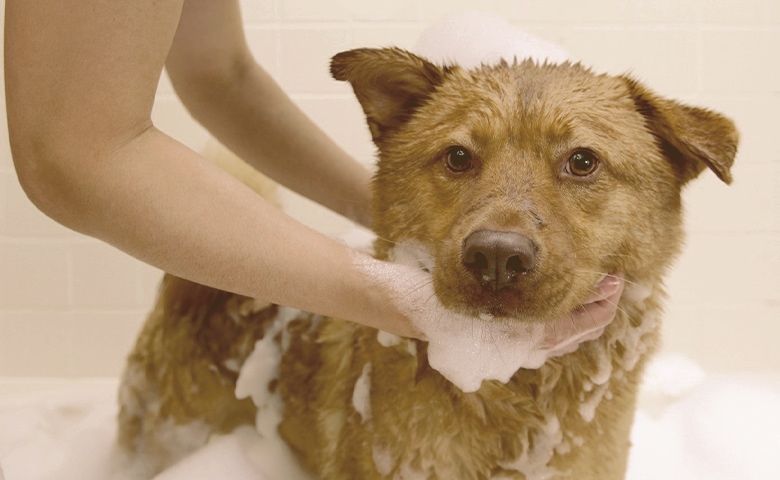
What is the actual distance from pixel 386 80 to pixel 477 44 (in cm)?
41

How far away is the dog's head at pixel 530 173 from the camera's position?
1.10 meters

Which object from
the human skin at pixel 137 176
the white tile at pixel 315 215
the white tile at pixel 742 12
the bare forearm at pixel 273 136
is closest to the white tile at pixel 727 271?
the white tile at pixel 742 12

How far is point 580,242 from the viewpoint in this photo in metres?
1.18

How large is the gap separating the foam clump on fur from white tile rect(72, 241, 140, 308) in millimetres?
1240

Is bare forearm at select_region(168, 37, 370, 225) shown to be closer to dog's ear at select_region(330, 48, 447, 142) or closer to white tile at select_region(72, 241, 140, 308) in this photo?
dog's ear at select_region(330, 48, 447, 142)

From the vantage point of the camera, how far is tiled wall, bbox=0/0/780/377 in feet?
7.32

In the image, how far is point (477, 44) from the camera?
5.56 feet

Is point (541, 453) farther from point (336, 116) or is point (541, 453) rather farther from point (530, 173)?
point (336, 116)

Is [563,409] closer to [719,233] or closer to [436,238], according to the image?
[436,238]

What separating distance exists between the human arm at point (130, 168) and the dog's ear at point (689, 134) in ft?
2.03

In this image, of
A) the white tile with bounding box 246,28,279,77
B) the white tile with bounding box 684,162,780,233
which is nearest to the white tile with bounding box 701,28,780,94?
the white tile with bounding box 684,162,780,233

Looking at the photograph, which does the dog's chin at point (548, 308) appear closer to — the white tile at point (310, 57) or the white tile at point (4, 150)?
the white tile at point (310, 57)

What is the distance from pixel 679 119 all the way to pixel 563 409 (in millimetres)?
553

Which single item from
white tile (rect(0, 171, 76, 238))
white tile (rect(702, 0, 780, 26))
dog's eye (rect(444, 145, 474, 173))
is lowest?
white tile (rect(0, 171, 76, 238))
